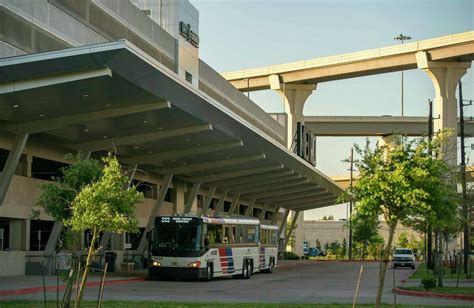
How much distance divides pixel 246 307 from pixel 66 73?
10575mm

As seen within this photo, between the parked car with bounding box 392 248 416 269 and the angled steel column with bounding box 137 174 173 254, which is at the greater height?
the angled steel column with bounding box 137 174 173 254

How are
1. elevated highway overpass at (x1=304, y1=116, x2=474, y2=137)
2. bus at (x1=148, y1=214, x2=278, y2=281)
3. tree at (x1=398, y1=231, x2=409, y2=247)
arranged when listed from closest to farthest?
1. bus at (x1=148, y1=214, x2=278, y2=281)
2. elevated highway overpass at (x1=304, y1=116, x2=474, y2=137)
3. tree at (x1=398, y1=231, x2=409, y2=247)

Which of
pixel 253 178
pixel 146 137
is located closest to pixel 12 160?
pixel 146 137

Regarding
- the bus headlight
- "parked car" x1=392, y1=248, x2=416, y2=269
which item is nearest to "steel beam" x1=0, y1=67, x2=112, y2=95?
the bus headlight

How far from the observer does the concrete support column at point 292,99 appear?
104 meters

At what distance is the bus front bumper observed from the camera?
140ft

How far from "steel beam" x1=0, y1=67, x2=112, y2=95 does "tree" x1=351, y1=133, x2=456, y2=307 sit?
11607 millimetres

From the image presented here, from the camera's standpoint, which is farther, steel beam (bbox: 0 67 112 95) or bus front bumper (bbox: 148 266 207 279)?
bus front bumper (bbox: 148 266 207 279)

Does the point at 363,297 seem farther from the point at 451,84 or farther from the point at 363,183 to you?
the point at 451,84

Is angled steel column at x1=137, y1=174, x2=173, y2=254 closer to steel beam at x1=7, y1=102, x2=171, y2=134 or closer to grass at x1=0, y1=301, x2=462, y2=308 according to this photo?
steel beam at x1=7, y1=102, x2=171, y2=134

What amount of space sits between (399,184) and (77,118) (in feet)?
64.9

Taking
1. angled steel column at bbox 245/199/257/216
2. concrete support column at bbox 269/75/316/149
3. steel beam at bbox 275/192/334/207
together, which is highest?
concrete support column at bbox 269/75/316/149

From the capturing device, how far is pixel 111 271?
51.4 metres

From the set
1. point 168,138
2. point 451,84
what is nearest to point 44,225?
point 168,138
